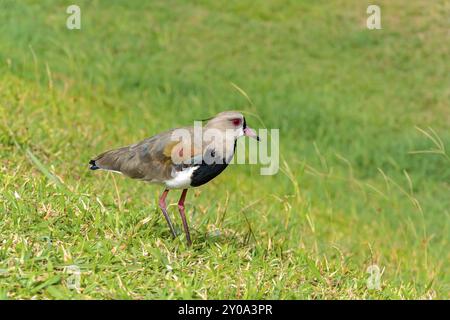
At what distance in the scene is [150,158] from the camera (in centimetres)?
416

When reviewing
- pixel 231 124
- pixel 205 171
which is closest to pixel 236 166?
pixel 231 124

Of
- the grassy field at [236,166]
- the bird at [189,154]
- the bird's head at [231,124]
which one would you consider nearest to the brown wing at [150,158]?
the bird at [189,154]

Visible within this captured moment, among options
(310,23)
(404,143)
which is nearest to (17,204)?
(404,143)

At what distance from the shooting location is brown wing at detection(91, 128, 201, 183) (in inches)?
158

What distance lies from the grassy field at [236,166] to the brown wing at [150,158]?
35 centimetres

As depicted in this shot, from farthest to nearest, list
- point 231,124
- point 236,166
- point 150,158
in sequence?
point 236,166
point 150,158
point 231,124

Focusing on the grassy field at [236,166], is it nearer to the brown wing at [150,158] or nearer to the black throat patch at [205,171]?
the brown wing at [150,158]

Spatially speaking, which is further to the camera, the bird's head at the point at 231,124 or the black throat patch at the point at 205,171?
the bird's head at the point at 231,124

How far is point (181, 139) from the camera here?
4.07 m

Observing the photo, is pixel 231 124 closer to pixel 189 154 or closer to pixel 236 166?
pixel 189 154

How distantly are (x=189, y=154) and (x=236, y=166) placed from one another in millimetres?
4124

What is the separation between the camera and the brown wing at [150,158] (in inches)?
158
